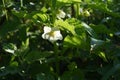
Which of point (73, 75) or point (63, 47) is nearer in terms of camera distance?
point (73, 75)

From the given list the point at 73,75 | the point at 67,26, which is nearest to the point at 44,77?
the point at 73,75

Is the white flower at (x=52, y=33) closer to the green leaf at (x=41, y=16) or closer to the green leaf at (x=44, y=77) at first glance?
the green leaf at (x=41, y=16)

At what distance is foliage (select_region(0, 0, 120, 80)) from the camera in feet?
4.70

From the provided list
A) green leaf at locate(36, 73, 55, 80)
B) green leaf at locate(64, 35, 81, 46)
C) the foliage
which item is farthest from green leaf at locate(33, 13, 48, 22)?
green leaf at locate(36, 73, 55, 80)

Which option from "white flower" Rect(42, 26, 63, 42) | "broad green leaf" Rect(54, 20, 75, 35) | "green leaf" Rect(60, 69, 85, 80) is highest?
"broad green leaf" Rect(54, 20, 75, 35)

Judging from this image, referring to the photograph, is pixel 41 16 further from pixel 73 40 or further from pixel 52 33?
pixel 73 40

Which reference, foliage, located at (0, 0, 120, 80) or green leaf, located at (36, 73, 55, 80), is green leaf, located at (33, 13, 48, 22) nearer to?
foliage, located at (0, 0, 120, 80)

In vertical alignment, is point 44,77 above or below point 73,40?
below

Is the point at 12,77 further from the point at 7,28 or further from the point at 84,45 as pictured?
the point at 84,45

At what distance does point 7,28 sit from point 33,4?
255 mm

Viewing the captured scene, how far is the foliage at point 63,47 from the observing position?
143 cm

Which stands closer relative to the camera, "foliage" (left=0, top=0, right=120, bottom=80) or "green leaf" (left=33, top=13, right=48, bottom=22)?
"foliage" (left=0, top=0, right=120, bottom=80)

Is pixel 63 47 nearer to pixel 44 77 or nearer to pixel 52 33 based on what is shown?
pixel 52 33

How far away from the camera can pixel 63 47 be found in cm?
161
